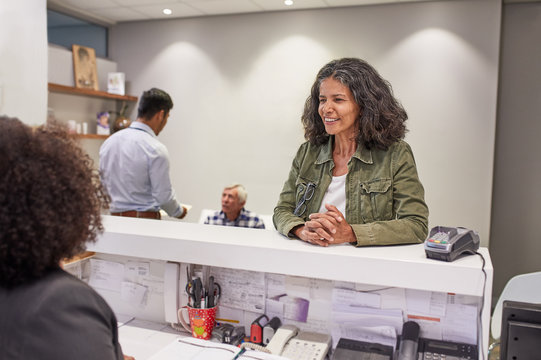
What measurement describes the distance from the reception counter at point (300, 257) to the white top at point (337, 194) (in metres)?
0.24

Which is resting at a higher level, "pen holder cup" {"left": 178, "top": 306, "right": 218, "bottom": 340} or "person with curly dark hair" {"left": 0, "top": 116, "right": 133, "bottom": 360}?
"person with curly dark hair" {"left": 0, "top": 116, "right": 133, "bottom": 360}

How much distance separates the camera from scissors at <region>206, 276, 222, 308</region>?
1.43m

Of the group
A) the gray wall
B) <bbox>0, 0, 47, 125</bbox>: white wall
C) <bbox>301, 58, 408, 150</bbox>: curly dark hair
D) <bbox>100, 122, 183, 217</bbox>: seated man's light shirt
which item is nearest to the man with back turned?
<bbox>100, 122, 183, 217</bbox>: seated man's light shirt

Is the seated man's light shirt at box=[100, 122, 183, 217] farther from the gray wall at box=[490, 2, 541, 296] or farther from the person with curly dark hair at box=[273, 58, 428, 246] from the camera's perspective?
the gray wall at box=[490, 2, 541, 296]

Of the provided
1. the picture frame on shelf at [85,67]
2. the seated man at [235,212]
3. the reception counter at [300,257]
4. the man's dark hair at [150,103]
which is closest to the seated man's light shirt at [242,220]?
the seated man at [235,212]

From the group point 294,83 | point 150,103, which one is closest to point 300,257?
point 150,103

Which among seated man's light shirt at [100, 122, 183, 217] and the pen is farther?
seated man's light shirt at [100, 122, 183, 217]

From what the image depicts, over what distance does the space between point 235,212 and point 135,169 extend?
81 cm

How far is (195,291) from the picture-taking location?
143 centimetres

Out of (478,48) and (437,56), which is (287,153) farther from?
(478,48)

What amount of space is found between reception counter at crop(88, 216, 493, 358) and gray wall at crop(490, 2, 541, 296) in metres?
3.01

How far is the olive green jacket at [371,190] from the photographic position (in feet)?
4.75

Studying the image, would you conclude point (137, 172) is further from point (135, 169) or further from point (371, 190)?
point (371, 190)

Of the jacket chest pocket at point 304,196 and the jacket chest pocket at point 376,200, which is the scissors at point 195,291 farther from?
the jacket chest pocket at point 376,200
